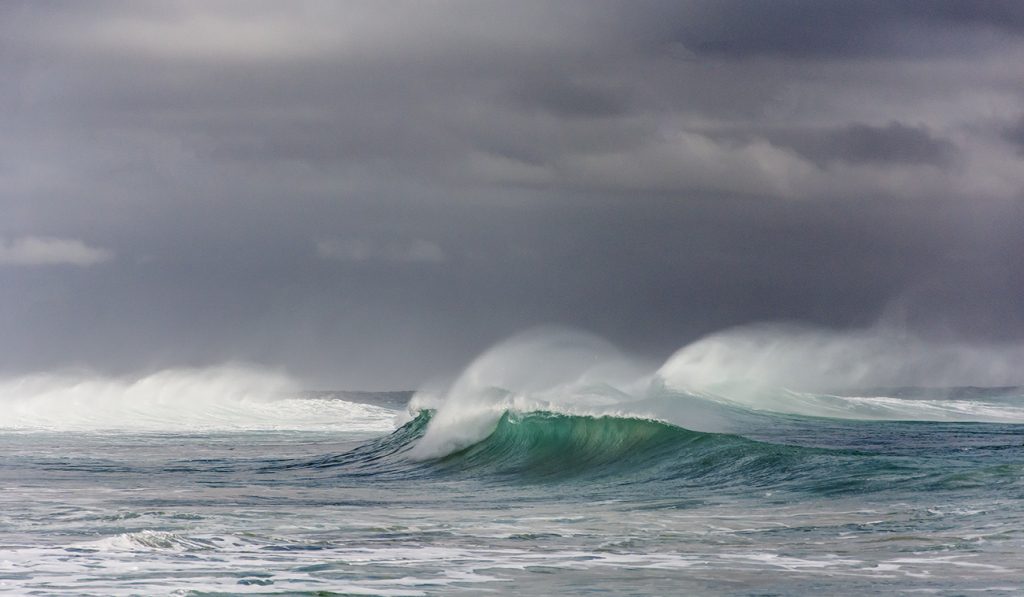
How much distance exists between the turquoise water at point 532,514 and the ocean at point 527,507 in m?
0.04

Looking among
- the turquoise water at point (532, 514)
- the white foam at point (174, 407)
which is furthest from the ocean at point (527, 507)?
the white foam at point (174, 407)

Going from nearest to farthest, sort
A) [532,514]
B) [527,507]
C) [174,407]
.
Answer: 1. [532,514]
2. [527,507]
3. [174,407]

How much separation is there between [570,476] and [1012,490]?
8.23 meters

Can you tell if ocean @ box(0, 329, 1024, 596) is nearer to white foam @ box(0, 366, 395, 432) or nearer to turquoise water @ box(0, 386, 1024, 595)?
turquoise water @ box(0, 386, 1024, 595)

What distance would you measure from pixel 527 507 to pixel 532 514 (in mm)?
1114

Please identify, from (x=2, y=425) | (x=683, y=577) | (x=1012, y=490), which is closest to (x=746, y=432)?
(x=1012, y=490)

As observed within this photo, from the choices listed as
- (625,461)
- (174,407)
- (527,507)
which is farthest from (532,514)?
(174,407)

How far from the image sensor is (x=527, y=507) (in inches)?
623

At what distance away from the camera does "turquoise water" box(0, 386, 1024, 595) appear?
31.6ft

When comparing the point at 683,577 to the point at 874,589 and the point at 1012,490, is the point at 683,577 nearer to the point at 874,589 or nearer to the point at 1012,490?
the point at 874,589

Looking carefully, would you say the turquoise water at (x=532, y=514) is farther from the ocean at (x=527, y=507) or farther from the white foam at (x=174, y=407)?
the white foam at (x=174, y=407)

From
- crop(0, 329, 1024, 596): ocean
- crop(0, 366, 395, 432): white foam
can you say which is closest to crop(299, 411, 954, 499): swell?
crop(0, 329, 1024, 596): ocean

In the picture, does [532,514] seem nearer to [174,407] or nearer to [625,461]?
[625,461]

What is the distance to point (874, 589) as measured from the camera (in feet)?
29.4
